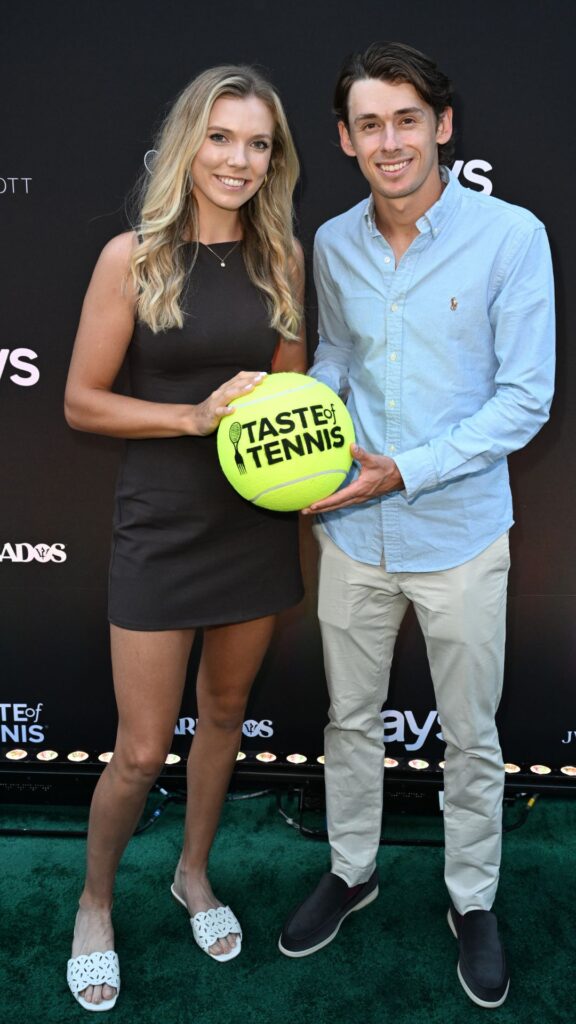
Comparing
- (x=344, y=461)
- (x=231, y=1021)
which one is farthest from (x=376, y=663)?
(x=231, y=1021)

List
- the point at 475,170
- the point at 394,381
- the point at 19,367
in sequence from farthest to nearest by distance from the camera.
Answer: the point at 19,367
the point at 475,170
the point at 394,381

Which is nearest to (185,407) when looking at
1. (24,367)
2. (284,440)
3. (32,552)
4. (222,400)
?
(222,400)

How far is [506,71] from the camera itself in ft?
8.54

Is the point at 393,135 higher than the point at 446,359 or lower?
higher

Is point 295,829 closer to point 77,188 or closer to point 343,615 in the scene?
point 343,615

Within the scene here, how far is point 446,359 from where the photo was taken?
6.73 ft

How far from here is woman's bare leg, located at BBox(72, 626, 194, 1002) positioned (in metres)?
2.16

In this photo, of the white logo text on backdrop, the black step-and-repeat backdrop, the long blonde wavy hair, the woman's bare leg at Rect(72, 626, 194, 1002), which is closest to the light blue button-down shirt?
the long blonde wavy hair

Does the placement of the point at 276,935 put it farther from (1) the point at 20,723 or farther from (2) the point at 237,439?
(2) the point at 237,439

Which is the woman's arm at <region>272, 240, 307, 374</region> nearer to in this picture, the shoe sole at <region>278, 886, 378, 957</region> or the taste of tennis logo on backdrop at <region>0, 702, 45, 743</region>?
the shoe sole at <region>278, 886, 378, 957</region>

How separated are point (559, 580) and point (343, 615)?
962 mm

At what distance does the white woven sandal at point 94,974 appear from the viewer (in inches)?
87.4

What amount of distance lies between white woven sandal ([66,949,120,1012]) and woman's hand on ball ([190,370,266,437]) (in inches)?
50.4

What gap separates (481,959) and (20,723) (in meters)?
1.62
